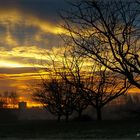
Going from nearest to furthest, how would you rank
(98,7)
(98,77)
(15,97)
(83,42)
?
(98,7)
(83,42)
(98,77)
(15,97)

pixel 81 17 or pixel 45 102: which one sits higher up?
pixel 81 17

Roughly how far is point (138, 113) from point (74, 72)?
822 cm

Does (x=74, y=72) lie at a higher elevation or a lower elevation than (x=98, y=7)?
lower

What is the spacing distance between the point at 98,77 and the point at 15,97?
52699 millimetres

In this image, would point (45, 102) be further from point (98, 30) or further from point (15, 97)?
point (15, 97)

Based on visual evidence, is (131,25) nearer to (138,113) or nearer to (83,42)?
(83,42)

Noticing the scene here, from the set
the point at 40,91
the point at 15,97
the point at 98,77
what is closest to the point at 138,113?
the point at 98,77

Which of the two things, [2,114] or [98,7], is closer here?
[98,7]

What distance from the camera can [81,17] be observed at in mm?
33688

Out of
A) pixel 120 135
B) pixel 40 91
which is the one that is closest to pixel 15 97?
pixel 40 91

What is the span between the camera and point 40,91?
5634 centimetres

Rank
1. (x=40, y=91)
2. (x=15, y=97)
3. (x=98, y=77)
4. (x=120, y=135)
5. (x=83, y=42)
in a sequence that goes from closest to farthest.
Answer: (x=120, y=135), (x=83, y=42), (x=98, y=77), (x=40, y=91), (x=15, y=97)

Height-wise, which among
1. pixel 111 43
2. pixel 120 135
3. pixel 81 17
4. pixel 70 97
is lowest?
pixel 120 135

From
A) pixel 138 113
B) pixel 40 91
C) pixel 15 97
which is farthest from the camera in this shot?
pixel 15 97
